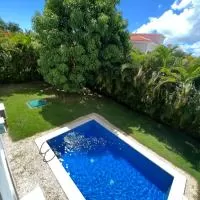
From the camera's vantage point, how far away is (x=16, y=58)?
14.9 metres

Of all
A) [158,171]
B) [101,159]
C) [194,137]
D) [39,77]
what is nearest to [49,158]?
[101,159]

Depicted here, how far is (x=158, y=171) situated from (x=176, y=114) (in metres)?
3.81

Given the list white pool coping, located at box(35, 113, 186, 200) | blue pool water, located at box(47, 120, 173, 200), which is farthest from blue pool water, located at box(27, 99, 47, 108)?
blue pool water, located at box(47, 120, 173, 200)

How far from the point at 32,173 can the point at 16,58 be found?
34.6 ft

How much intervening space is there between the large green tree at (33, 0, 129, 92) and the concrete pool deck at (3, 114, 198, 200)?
5.30m

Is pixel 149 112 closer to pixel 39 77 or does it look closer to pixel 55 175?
pixel 55 175

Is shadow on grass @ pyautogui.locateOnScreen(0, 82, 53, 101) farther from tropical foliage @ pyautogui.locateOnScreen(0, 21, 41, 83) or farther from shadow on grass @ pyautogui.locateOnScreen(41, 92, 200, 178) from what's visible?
shadow on grass @ pyautogui.locateOnScreen(41, 92, 200, 178)

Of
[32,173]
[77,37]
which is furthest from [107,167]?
[77,37]

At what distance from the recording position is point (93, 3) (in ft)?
39.3

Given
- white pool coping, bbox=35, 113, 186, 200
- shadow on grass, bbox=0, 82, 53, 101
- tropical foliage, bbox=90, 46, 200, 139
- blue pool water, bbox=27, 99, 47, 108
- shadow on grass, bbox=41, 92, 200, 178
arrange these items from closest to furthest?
white pool coping, bbox=35, 113, 186, 200 → shadow on grass, bbox=41, 92, 200, 178 → tropical foliage, bbox=90, 46, 200, 139 → blue pool water, bbox=27, 99, 47, 108 → shadow on grass, bbox=0, 82, 53, 101

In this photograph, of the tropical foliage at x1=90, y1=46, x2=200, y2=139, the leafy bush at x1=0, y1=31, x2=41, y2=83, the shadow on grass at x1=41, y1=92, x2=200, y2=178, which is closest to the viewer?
the shadow on grass at x1=41, y1=92, x2=200, y2=178

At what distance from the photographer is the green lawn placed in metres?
8.88

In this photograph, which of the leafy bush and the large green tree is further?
the leafy bush

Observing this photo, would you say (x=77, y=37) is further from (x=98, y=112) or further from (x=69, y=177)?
(x=69, y=177)
